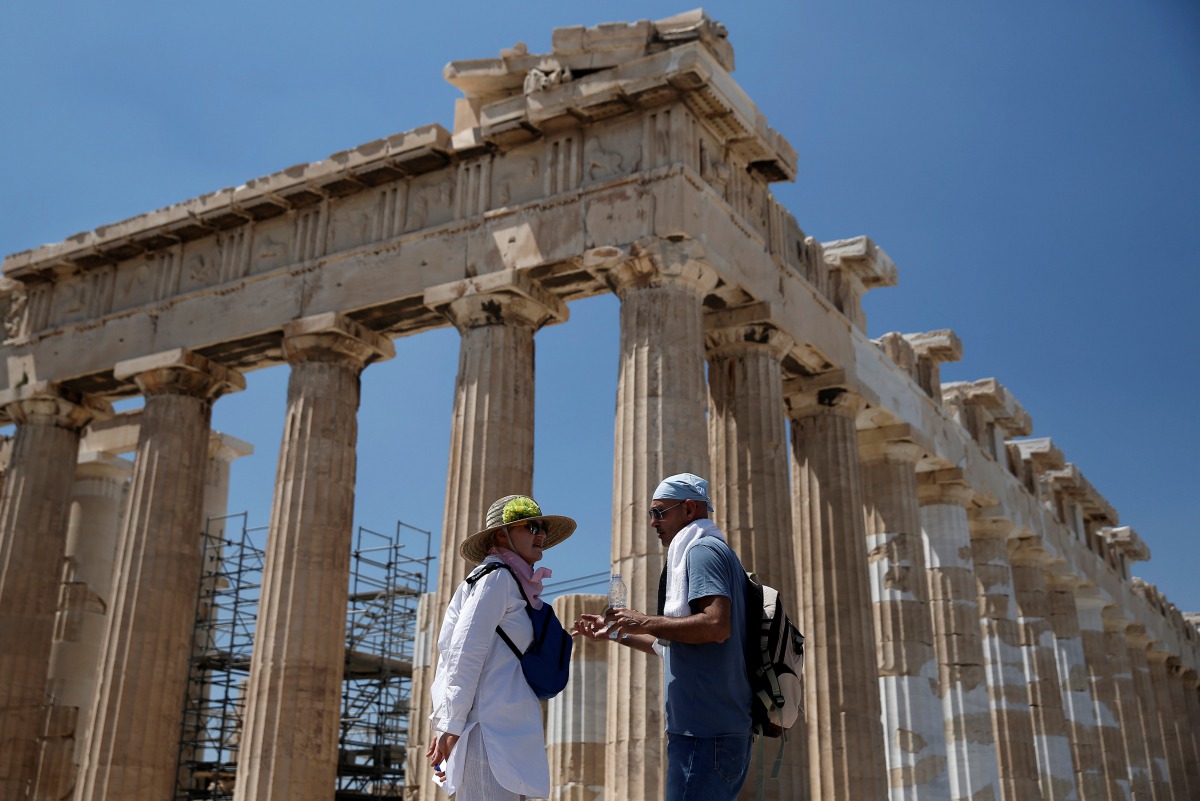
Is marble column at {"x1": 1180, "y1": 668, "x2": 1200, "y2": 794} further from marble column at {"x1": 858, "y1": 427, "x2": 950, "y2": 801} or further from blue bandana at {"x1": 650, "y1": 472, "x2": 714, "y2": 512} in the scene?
blue bandana at {"x1": 650, "y1": 472, "x2": 714, "y2": 512}

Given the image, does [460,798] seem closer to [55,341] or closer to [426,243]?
[426,243]

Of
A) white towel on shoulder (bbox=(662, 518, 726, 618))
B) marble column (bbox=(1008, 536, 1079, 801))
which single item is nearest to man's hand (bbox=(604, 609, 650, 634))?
white towel on shoulder (bbox=(662, 518, 726, 618))

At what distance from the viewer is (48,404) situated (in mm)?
23266

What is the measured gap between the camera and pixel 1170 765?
43.3 meters

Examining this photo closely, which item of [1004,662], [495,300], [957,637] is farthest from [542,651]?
[1004,662]

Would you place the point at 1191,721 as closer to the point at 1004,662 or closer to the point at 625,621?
the point at 1004,662

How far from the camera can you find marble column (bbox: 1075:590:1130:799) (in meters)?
34.5

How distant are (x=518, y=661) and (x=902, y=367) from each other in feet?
64.3

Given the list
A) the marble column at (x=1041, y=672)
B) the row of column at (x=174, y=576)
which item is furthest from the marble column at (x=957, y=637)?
the row of column at (x=174, y=576)

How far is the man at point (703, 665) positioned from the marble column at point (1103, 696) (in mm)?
31689

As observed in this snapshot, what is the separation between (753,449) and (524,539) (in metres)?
11.7

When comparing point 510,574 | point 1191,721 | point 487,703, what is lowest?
point 487,703

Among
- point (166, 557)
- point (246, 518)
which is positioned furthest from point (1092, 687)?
point (166, 557)

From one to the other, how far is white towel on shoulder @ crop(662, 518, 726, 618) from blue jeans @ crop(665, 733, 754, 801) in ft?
2.16
